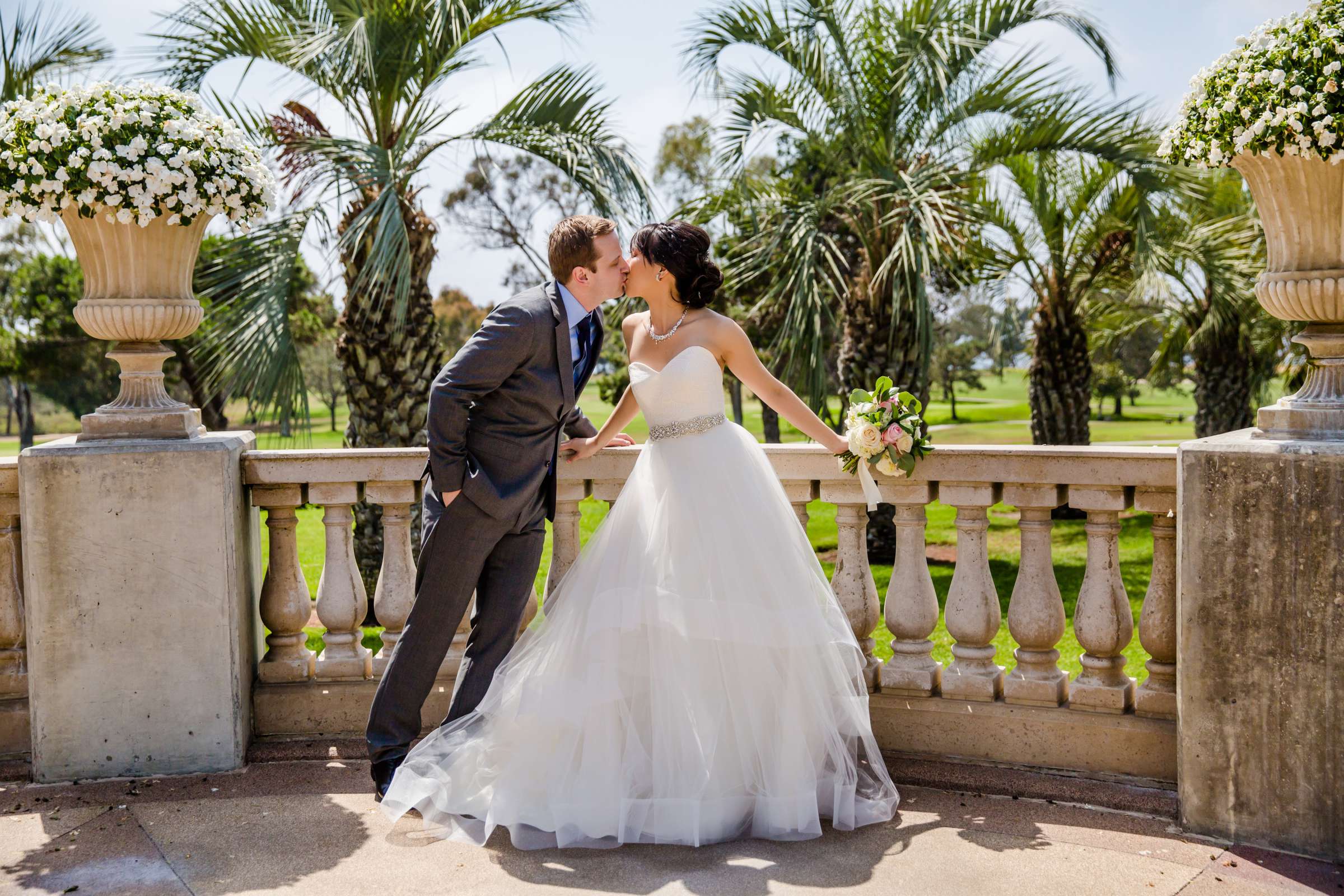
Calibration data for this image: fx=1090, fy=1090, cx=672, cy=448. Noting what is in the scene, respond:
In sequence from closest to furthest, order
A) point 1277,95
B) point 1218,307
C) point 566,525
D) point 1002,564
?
point 1277,95, point 566,525, point 1002,564, point 1218,307

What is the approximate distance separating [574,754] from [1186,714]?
78.3 inches

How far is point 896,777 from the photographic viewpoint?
403cm

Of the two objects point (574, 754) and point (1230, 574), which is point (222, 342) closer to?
point (574, 754)

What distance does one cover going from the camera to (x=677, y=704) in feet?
11.4

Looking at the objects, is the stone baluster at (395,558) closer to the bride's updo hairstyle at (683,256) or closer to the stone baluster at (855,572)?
the bride's updo hairstyle at (683,256)

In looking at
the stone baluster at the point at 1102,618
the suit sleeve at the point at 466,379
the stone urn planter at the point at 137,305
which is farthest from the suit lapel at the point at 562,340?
the stone baluster at the point at 1102,618

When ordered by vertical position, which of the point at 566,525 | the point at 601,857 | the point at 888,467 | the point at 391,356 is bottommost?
the point at 601,857

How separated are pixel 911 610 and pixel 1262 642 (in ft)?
3.98

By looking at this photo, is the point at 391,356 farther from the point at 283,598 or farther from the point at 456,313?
the point at 456,313

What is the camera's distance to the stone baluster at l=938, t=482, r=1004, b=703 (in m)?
4.09

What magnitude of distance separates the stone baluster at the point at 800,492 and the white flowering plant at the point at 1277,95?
1752 mm

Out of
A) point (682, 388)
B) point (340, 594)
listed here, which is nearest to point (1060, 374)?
point (682, 388)

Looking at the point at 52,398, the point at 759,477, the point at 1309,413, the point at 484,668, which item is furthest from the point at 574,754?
the point at 52,398

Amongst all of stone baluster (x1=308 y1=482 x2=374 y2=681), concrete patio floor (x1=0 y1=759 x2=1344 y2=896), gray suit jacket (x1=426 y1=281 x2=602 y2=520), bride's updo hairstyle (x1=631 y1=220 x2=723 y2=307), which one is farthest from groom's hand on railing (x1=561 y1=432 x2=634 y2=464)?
concrete patio floor (x1=0 y1=759 x2=1344 y2=896)
